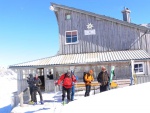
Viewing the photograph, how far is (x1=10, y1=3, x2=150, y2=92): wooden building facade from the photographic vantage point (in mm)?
18594

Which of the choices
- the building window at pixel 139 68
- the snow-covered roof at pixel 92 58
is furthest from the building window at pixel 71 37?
the building window at pixel 139 68

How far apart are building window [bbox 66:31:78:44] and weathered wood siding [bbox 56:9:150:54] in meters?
0.29

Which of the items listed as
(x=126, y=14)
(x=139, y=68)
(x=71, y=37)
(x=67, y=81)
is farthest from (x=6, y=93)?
(x=67, y=81)

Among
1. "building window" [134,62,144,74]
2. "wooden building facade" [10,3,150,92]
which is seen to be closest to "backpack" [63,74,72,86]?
"wooden building facade" [10,3,150,92]

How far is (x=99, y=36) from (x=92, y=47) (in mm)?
1172

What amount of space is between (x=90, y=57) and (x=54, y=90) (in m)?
4.08

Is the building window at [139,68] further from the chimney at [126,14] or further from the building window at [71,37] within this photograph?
the chimney at [126,14]

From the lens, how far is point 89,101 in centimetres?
861

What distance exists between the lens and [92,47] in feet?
68.2

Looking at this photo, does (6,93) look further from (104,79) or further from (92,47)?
(104,79)

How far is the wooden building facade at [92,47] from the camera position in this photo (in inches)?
732

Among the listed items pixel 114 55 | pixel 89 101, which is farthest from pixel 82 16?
pixel 89 101

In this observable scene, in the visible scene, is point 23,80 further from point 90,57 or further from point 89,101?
point 89,101

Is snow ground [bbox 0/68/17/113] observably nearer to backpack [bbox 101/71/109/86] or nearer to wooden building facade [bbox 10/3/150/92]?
wooden building facade [bbox 10/3/150/92]
